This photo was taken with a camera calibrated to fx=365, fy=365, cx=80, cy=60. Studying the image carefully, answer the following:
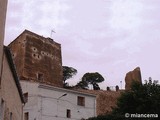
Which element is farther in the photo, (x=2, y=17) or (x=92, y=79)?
(x=92, y=79)

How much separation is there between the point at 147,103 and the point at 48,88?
42.5ft

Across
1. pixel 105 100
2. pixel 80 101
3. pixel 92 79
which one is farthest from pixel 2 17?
pixel 92 79

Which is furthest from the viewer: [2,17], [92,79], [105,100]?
[92,79]

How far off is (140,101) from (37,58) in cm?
2143

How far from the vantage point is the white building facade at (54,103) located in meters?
38.4

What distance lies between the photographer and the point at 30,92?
39125 millimetres

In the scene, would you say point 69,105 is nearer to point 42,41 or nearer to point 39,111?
point 39,111

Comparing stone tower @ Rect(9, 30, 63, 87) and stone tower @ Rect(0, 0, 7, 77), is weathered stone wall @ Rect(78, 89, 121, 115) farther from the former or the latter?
stone tower @ Rect(0, 0, 7, 77)

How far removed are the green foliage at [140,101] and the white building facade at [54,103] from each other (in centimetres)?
990

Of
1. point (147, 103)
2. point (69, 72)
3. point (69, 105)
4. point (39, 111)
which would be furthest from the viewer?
point (69, 72)

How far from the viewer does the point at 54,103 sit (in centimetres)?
3972

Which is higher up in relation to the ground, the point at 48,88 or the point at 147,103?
the point at 48,88

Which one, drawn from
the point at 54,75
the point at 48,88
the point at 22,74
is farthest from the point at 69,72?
the point at 48,88

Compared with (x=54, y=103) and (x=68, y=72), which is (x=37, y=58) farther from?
(x=68, y=72)
